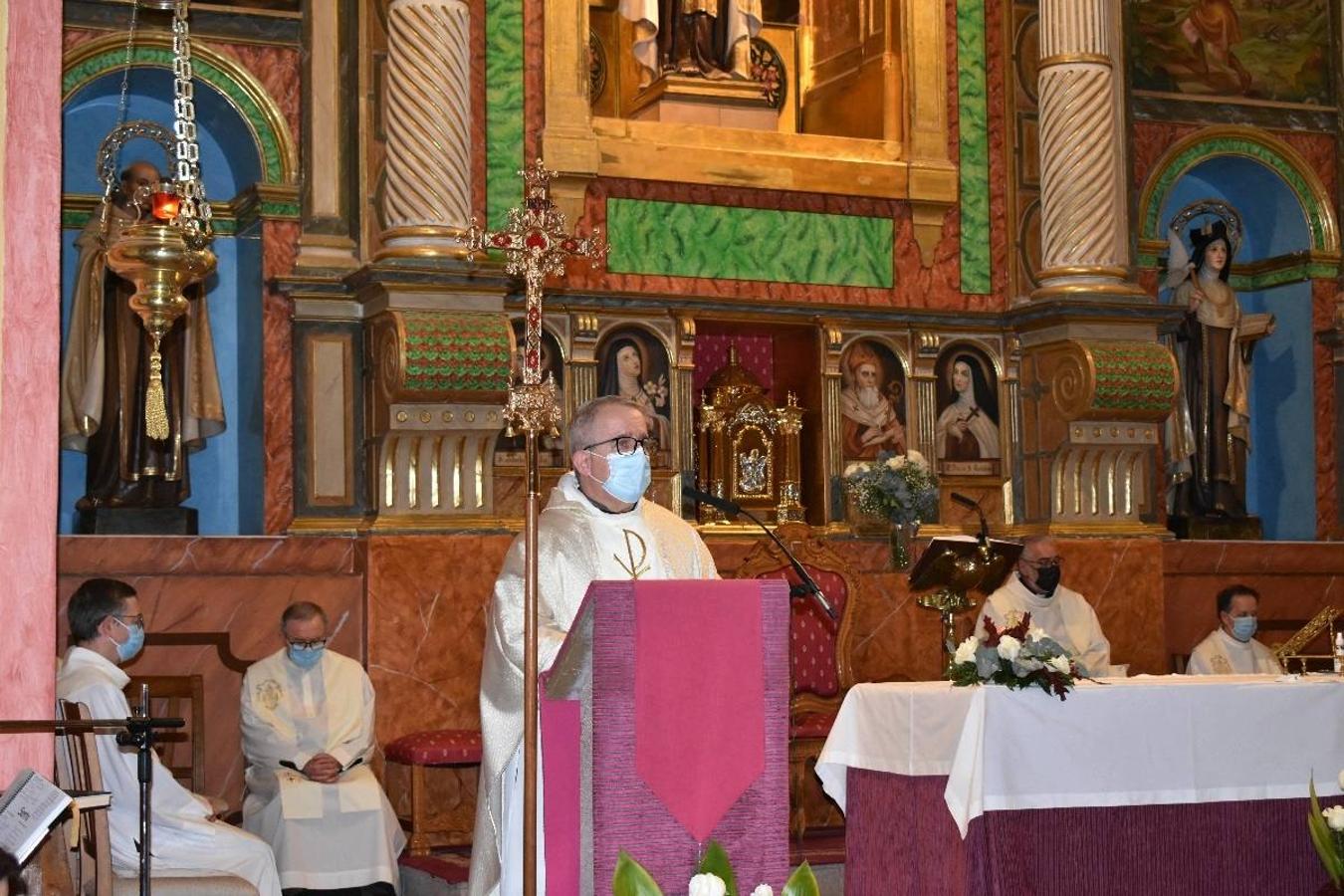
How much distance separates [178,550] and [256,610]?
50 cm

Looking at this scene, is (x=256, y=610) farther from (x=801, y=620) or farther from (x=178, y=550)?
(x=801, y=620)

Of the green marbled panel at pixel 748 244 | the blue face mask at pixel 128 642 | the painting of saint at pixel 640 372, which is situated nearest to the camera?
the blue face mask at pixel 128 642

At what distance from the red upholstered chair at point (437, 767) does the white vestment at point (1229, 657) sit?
386 centimetres

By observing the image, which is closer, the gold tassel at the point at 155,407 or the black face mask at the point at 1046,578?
the gold tassel at the point at 155,407

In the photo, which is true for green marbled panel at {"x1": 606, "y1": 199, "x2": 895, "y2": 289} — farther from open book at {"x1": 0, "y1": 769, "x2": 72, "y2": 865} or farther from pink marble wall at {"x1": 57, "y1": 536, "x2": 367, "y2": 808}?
open book at {"x1": 0, "y1": 769, "x2": 72, "y2": 865}

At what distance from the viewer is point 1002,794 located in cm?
774

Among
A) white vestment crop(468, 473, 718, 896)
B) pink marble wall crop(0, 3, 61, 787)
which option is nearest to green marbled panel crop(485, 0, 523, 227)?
white vestment crop(468, 473, 718, 896)

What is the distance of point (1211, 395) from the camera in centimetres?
1339

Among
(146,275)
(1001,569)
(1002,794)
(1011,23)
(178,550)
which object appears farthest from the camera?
(1011,23)

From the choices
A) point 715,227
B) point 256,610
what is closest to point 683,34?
point 715,227

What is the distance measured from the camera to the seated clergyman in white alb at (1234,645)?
10.8 meters

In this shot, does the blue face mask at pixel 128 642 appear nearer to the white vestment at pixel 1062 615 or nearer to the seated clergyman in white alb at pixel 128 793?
the seated clergyman in white alb at pixel 128 793

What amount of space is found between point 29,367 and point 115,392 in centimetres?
548

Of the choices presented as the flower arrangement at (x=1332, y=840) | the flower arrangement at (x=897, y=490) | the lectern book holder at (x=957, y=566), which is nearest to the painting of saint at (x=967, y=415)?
the flower arrangement at (x=897, y=490)
